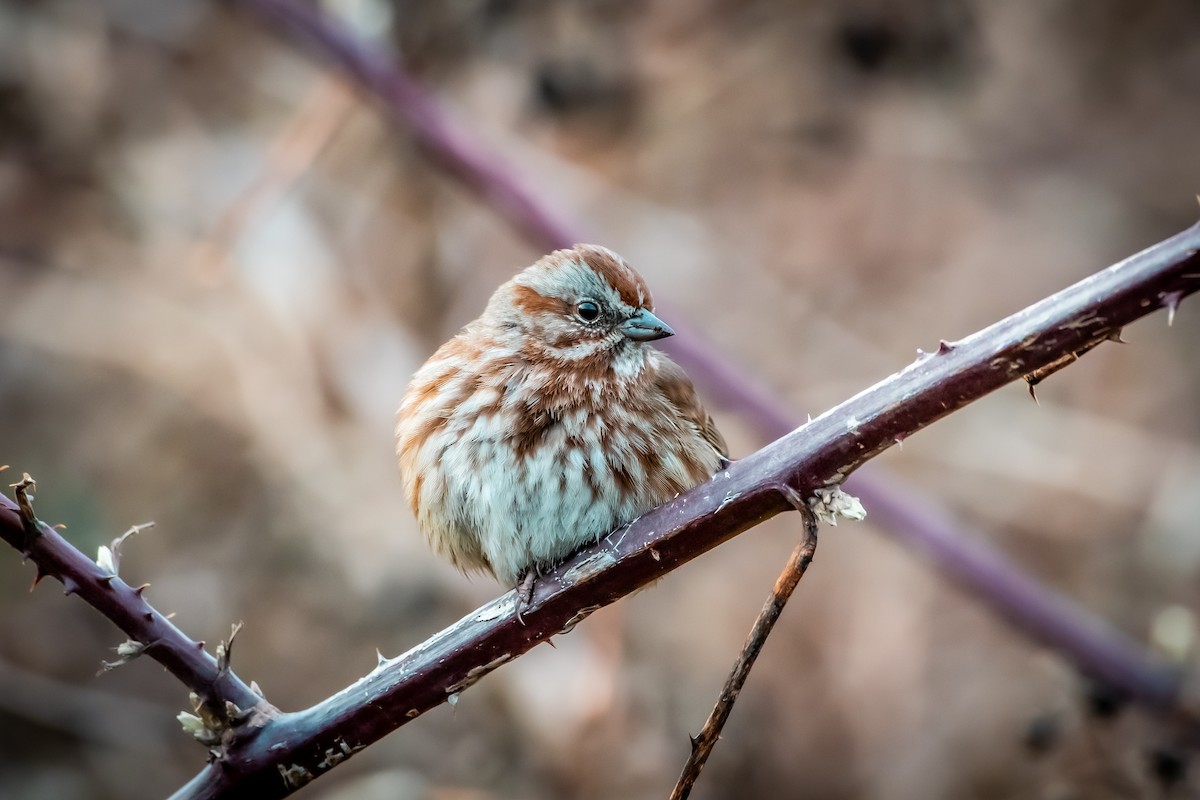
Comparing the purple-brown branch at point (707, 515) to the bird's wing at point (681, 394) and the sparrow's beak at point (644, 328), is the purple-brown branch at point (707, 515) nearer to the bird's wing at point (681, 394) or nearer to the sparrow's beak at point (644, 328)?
the bird's wing at point (681, 394)

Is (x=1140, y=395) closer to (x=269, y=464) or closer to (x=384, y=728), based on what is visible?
(x=269, y=464)

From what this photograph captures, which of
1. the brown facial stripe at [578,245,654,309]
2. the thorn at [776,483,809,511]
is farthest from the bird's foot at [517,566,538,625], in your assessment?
the brown facial stripe at [578,245,654,309]

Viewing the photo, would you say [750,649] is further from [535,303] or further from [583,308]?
[535,303]

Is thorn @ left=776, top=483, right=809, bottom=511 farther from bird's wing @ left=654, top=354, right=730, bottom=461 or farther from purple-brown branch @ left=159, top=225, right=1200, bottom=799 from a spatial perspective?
bird's wing @ left=654, top=354, right=730, bottom=461

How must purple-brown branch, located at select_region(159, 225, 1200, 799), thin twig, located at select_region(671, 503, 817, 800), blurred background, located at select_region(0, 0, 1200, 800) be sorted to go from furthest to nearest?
1. blurred background, located at select_region(0, 0, 1200, 800)
2. thin twig, located at select_region(671, 503, 817, 800)
3. purple-brown branch, located at select_region(159, 225, 1200, 799)

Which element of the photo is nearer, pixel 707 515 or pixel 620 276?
pixel 707 515

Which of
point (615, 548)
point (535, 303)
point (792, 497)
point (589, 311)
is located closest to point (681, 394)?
point (589, 311)

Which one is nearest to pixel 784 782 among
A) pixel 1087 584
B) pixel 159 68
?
pixel 1087 584
